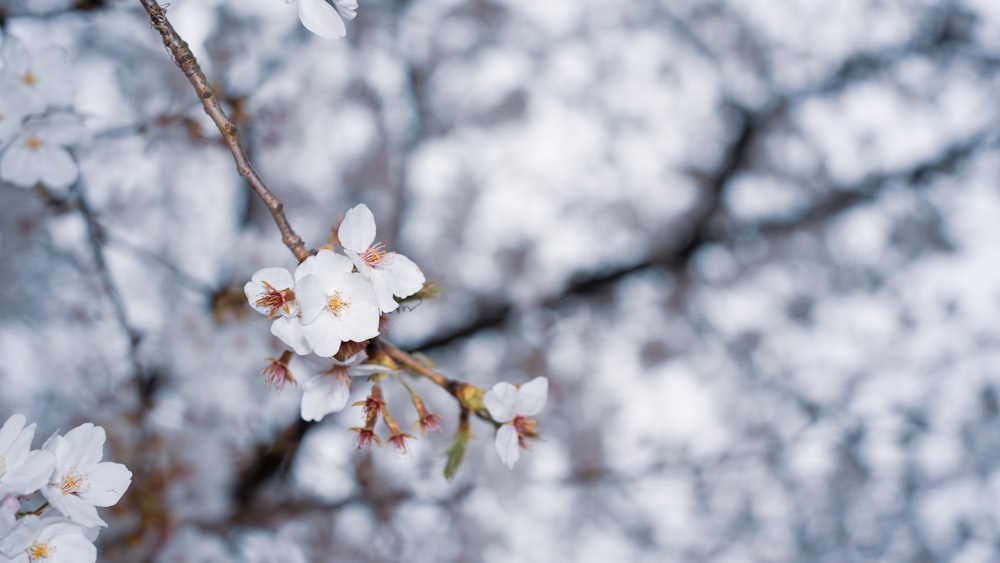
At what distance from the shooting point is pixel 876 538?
12.9 ft

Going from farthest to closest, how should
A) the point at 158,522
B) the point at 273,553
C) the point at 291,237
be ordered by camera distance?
1. the point at 273,553
2. the point at 158,522
3. the point at 291,237

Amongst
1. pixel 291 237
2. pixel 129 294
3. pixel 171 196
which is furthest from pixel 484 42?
pixel 291 237

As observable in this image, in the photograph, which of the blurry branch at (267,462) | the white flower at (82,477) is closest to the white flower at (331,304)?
the white flower at (82,477)

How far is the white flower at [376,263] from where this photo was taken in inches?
30.8

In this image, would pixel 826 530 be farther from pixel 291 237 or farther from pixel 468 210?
pixel 291 237

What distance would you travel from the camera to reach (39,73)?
1.18 m

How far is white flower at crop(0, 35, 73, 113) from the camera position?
1139 millimetres

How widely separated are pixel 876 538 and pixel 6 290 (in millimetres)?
5229

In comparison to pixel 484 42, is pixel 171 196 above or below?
below

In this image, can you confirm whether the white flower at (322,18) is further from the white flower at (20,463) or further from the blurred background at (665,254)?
the blurred background at (665,254)

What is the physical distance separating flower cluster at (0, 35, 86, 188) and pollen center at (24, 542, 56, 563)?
0.71m

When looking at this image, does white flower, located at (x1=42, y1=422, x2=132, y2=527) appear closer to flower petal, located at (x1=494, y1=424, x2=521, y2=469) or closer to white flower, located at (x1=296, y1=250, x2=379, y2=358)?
white flower, located at (x1=296, y1=250, x2=379, y2=358)

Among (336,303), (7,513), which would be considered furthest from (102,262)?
(336,303)

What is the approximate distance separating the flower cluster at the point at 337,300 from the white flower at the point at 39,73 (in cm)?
75
